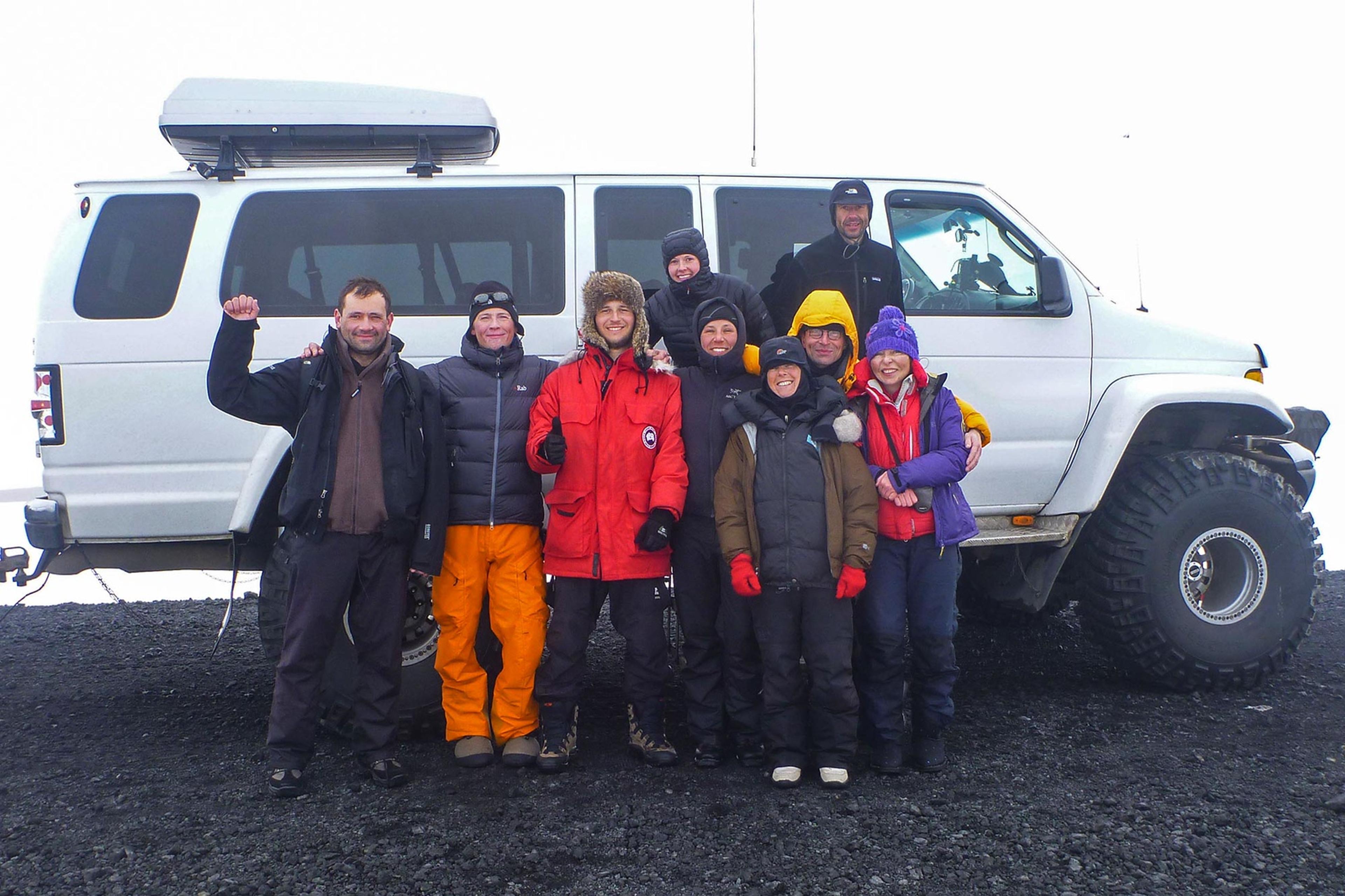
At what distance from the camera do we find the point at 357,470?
3.55 m

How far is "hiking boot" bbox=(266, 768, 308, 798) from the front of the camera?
348cm

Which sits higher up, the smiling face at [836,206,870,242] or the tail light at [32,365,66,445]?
the smiling face at [836,206,870,242]

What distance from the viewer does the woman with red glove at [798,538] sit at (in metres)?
3.46

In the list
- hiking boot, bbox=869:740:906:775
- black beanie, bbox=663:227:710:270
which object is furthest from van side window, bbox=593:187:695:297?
hiking boot, bbox=869:740:906:775

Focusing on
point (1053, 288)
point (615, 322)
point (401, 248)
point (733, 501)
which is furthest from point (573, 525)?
point (1053, 288)

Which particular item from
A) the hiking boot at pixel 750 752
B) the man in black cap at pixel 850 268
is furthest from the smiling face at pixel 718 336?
the hiking boot at pixel 750 752

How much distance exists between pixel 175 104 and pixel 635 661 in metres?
3.03

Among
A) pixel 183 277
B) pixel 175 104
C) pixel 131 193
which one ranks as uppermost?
pixel 175 104

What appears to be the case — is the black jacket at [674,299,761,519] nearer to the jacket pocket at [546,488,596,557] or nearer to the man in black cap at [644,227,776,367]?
the man in black cap at [644,227,776,367]

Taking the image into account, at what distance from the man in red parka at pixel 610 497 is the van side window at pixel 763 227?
2.63 ft

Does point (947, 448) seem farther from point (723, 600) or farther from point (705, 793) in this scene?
point (705, 793)

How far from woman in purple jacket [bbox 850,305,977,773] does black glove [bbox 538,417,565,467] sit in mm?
1147

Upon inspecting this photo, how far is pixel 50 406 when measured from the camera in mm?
4008

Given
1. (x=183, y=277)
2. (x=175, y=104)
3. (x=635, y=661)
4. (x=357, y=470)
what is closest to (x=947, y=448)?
(x=635, y=661)
